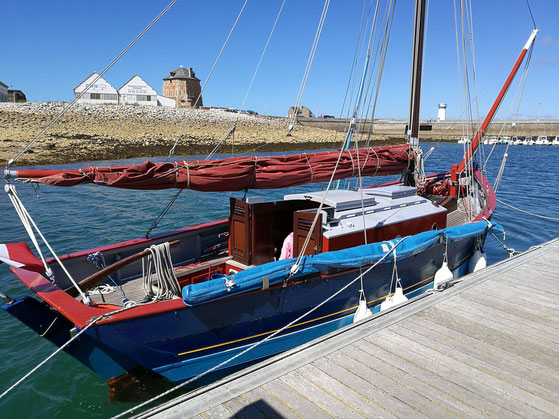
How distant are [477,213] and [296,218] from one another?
6.62 m

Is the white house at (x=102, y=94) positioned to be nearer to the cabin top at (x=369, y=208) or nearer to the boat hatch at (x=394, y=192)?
the boat hatch at (x=394, y=192)

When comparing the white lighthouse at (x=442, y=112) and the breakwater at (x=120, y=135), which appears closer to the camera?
the breakwater at (x=120, y=135)

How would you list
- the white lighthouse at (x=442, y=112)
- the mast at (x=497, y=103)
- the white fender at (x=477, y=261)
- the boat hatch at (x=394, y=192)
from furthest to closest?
1. the white lighthouse at (x=442, y=112)
2. the mast at (x=497, y=103)
3. the white fender at (x=477, y=261)
4. the boat hatch at (x=394, y=192)

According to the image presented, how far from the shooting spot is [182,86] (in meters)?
78.7

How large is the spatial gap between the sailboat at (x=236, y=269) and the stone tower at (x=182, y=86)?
7273 cm

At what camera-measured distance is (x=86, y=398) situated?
19.9 ft

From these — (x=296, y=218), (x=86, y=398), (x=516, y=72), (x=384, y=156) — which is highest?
(x=516, y=72)

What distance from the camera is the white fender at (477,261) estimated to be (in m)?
9.66

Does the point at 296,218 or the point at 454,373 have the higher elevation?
the point at 296,218

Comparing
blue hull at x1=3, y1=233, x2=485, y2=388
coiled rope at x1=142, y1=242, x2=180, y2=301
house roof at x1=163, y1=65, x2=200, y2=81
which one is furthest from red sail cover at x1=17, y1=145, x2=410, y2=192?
house roof at x1=163, y1=65, x2=200, y2=81

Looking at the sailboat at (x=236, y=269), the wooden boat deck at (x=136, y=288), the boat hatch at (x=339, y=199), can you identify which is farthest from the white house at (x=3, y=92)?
the boat hatch at (x=339, y=199)

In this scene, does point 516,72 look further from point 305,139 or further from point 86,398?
point 305,139

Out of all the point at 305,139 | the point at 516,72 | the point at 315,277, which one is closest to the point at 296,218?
the point at 315,277

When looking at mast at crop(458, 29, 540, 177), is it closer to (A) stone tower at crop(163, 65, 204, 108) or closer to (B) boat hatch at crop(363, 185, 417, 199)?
(B) boat hatch at crop(363, 185, 417, 199)
